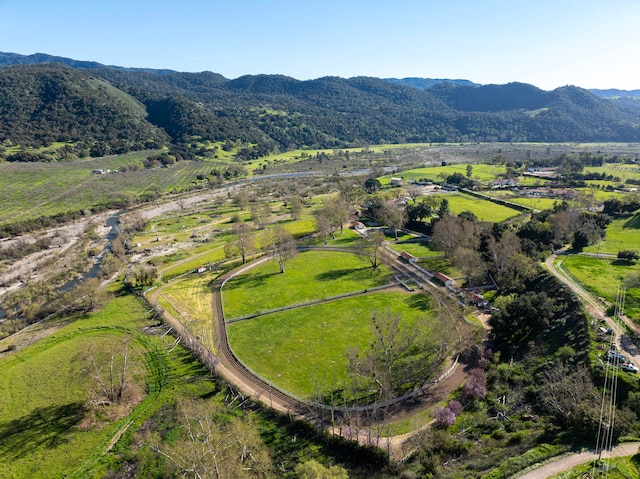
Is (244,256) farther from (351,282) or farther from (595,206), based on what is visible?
(595,206)

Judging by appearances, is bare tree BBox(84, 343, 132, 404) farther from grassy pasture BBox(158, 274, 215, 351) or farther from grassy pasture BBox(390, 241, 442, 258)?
grassy pasture BBox(390, 241, 442, 258)

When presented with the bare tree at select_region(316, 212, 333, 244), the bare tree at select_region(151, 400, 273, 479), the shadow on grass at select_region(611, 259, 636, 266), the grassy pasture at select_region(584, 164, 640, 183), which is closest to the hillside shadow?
the bare tree at select_region(316, 212, 333, 244)

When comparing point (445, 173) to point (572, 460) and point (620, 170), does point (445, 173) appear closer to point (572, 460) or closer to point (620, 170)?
point (620, 170)

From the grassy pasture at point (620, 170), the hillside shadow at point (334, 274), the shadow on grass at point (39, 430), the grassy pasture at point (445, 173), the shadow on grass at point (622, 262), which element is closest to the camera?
the shadow on grass at point (39, 430)

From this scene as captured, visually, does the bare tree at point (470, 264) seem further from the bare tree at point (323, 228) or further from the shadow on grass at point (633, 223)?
the shadow on grass at point (633, 223)

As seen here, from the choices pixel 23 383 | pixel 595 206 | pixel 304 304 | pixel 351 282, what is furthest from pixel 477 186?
pixel 23 383

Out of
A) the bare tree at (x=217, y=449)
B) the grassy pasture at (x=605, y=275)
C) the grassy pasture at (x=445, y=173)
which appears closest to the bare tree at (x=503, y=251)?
the grassy pasture at (x=605, y=275)

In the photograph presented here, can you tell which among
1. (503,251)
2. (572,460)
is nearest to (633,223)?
(503,251)
